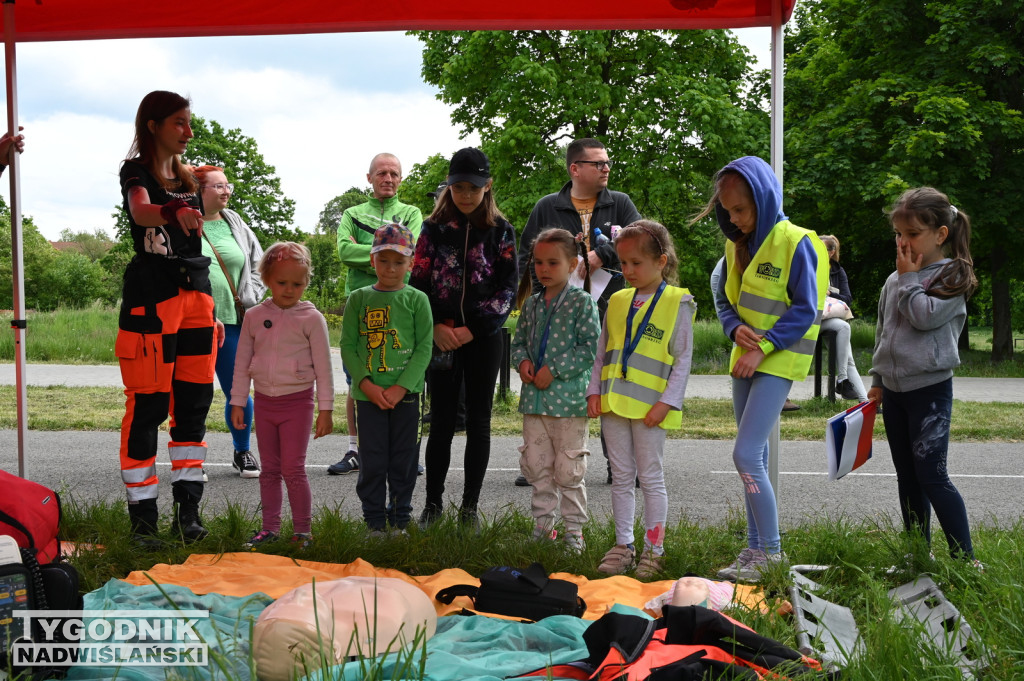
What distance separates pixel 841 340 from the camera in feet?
32.2

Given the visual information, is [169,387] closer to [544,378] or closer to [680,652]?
[544,378]

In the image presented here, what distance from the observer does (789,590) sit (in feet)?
11.8

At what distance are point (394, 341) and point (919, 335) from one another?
97.8 inches

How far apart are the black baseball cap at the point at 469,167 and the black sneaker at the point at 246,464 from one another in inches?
119

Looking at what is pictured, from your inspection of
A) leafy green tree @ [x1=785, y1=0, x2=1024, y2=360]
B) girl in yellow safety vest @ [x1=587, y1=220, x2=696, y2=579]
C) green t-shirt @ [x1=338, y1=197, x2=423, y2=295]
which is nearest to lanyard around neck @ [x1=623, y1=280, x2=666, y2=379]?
girl in yellow safety vest @ [x1=587, y1=220, x2=696, y2=579]

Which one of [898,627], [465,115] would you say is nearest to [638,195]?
[465,115]

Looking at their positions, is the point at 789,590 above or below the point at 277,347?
below

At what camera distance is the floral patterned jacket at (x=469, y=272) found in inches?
189

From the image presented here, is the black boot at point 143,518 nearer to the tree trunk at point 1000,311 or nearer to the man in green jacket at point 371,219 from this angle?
the man in green jacket at point 371,219

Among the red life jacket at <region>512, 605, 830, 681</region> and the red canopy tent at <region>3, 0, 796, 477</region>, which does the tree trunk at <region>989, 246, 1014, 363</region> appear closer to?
the red canopy tent at <region>3, 0, 796, 477</region>

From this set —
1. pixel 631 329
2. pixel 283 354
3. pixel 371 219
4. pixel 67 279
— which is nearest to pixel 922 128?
pixel 371 219

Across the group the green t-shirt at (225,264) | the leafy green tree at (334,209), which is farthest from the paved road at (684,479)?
the leafy green tree at (334,209)

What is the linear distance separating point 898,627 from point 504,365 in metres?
7.95

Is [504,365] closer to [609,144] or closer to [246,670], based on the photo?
[246,670]
